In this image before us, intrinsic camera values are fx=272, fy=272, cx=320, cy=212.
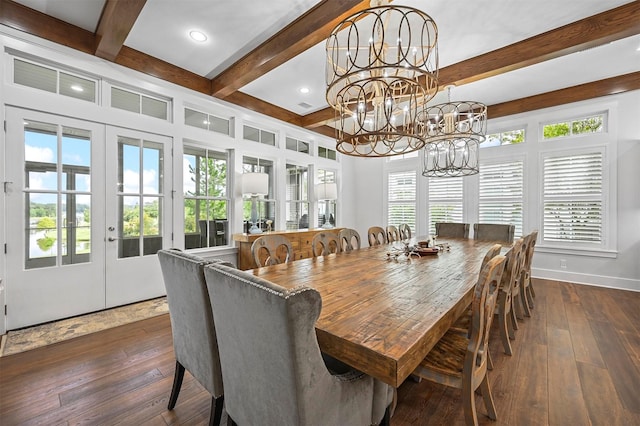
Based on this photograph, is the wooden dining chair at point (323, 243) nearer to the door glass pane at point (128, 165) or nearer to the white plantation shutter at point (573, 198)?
the door glass pane at point (128, 165)

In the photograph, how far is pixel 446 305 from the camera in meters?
1.38

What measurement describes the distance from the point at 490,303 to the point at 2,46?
457 centimetres

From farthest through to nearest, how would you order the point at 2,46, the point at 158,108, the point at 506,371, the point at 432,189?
the point at 432,189 → the point at 158,108 → the point at 2,46 → the point at 506,371

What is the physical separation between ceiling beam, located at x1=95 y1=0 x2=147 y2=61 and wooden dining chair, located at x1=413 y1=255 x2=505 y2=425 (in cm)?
317

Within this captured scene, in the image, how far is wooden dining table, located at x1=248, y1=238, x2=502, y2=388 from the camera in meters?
0.98

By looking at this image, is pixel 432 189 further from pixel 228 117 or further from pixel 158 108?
pixel 158 108

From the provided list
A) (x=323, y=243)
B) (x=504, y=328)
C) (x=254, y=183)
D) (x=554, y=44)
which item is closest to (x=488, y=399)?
(x=504, y=328)

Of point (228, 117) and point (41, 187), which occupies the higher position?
point (228, 117)

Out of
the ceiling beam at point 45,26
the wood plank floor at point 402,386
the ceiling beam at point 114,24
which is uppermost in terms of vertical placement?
the ceiling beam at point 45,26

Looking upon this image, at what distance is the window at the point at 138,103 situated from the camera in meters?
3.33

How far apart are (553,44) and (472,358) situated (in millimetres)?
3446

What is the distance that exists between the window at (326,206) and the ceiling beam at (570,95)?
11.3ft

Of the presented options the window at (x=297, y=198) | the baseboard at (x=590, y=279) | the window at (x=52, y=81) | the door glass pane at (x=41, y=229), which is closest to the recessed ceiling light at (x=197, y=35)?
the window at (x=52, y=81)

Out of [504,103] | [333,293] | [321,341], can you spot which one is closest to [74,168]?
[333,293]
